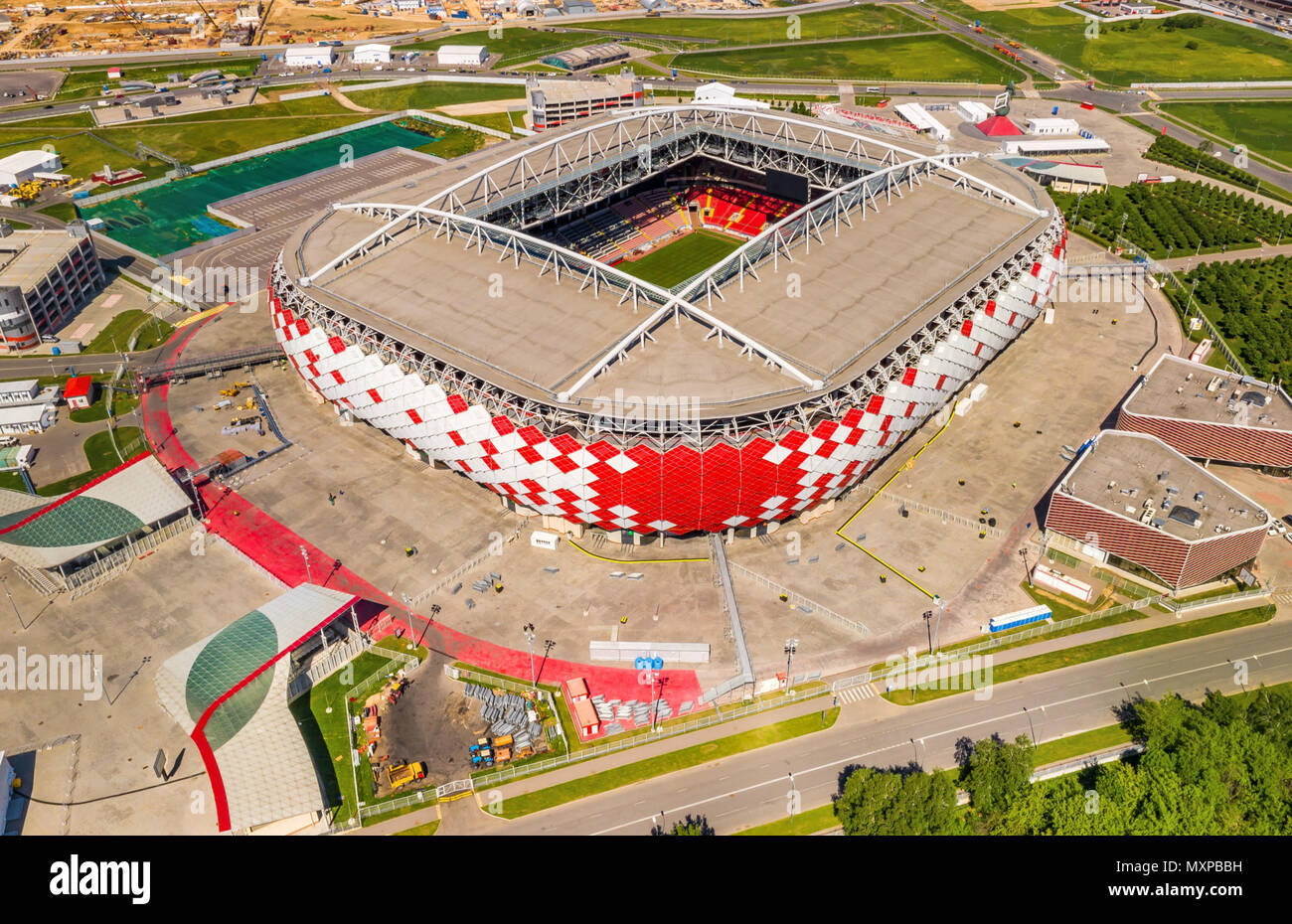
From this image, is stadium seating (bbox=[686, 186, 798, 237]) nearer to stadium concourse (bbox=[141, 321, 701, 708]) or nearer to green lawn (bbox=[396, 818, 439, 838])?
stadium concourse (bbox=[141, 321, 701, 708])

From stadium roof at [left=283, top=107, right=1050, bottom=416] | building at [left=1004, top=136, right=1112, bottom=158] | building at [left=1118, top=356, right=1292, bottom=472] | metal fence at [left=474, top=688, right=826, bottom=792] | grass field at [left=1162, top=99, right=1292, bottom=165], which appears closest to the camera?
metal fence at [left=474, top=688, right=826, bottom=792]

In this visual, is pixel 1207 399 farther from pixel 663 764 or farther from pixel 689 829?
pixel 689 829

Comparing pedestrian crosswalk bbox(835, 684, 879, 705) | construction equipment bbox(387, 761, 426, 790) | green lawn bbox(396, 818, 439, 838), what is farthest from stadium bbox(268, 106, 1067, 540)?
green lawn bbox(396, 818, 439, 838)

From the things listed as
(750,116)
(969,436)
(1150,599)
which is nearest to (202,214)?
(750,116)

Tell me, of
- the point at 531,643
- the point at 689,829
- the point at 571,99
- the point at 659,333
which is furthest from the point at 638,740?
the point at 571,99

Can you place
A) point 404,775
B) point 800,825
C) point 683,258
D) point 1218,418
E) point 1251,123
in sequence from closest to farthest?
point 800,825 → point 404,775 → point 1218,418 → point 683,258 → point 1251,123

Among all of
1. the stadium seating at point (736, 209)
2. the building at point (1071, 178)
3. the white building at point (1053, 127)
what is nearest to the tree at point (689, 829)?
the stadium seating at point (736, 209)

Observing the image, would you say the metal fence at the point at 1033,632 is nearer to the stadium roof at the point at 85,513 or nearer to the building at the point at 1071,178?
the stadium roof at the point at 85,513
